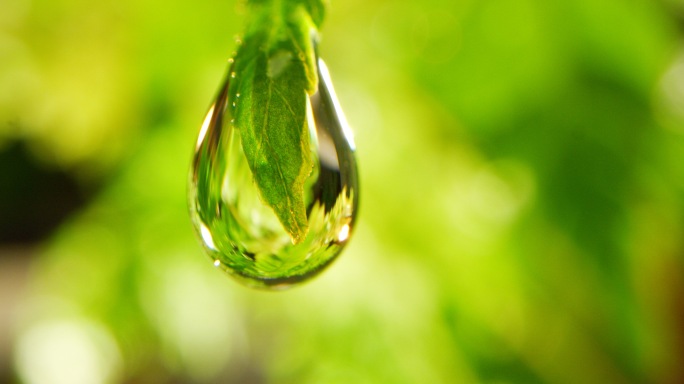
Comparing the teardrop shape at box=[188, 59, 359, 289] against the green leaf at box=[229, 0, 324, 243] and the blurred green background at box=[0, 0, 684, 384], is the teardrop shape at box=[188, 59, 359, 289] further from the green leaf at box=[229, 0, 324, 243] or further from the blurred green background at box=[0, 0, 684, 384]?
the blurred green background at box=[0, 0, 684, 384]

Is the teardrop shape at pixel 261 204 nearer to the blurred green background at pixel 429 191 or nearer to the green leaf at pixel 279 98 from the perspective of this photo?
the green leaf at pixel 279 98

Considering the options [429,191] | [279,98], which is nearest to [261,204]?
[279,98]

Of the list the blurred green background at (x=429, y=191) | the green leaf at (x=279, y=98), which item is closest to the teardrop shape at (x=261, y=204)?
the green leaf at (x=279, y=98)

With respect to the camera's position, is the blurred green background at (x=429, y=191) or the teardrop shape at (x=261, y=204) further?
the blurred green background at (x=429, y=191)

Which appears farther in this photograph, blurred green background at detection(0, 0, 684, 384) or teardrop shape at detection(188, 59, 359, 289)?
blurred green background at detection(0, 0, 684, 384)

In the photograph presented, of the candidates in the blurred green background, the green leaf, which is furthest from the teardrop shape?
the blurred green background
